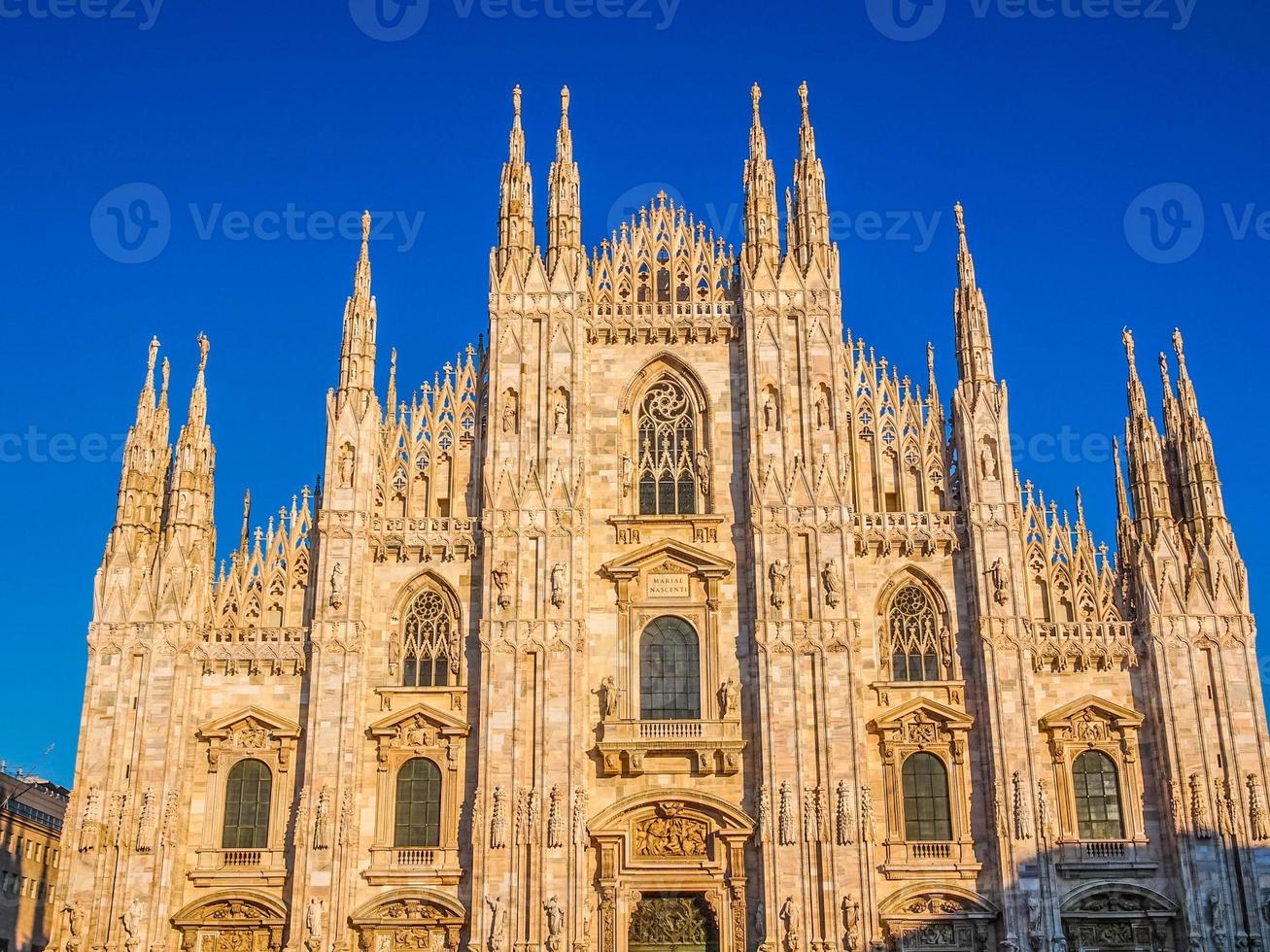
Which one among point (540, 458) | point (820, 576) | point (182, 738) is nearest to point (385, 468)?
point (540, 458)

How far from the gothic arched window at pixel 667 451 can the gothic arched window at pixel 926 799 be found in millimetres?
8764

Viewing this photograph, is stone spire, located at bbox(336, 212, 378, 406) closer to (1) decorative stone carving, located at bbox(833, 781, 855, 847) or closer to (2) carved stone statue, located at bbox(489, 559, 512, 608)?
(2) carved stone statue, located at bbox(489, 559, 512, 608)

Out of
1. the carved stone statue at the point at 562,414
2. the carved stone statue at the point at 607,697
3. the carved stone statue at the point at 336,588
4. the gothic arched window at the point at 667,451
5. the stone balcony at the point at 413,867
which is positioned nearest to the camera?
the stone balcony at the point at 413,867

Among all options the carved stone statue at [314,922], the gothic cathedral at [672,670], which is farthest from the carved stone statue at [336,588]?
the carved stone statue at [314,922]

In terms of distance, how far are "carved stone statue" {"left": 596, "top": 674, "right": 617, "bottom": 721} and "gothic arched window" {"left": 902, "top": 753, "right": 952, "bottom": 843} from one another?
737cm

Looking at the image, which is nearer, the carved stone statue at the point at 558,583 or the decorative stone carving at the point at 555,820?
the decorative stone carving at the point at 555,820

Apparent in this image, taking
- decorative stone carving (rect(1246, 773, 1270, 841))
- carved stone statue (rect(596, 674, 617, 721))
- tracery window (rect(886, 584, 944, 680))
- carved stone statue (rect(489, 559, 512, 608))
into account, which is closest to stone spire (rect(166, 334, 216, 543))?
carved stone statue (rect(489, 559, 512, 608))

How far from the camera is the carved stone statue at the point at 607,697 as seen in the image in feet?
120

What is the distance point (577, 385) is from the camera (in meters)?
39.6

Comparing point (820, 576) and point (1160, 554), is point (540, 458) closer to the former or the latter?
point (820, 576)

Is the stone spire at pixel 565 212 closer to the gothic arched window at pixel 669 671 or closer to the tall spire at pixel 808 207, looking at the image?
the tall spire at pixel 808 207

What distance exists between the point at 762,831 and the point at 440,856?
25.8ft

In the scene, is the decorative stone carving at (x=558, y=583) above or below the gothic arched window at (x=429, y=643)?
above

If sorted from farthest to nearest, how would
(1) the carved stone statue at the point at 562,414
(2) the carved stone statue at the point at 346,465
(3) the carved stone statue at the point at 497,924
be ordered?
(1) the carved stone statue at the point at 562,414 < (2) the carved stone statue at the point at 346,465 < (3) the carved stone statue at the point at 497,924
